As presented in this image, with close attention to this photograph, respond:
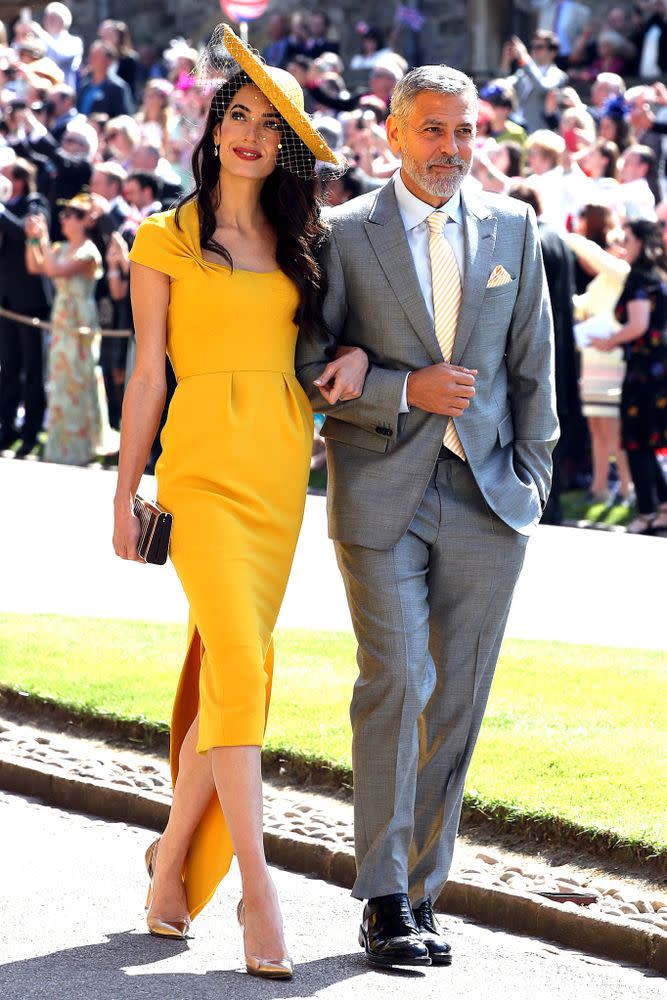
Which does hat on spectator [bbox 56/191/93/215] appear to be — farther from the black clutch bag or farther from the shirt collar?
the black clutch bag

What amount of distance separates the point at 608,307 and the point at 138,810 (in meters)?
6.66

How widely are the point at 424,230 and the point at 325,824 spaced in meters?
2.07

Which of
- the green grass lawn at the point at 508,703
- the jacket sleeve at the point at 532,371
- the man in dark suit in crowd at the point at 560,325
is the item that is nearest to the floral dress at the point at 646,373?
the man in dark suit in crowd at the point at 560,325

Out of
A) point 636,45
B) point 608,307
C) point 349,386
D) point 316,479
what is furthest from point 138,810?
point 636,45

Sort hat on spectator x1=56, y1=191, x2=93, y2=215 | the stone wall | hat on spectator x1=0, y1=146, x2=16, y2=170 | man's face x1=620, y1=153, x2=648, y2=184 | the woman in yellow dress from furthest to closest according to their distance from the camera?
the stone wall → hat on spectator x1=0, y1=146, x2=16, y2=170 → hat on spectator x1=56, y1=191, x2=93, y2=215 → man's face x1=620, y1=153, x2=648, y2=184 → the woman in yellow dress

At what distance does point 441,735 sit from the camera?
4.84m

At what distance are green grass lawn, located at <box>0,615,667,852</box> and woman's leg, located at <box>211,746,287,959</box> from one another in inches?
53.2

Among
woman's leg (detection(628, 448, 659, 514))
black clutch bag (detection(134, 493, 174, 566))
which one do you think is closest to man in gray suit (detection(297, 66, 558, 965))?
black clutch bag (detection(134, 493, 174, 566))

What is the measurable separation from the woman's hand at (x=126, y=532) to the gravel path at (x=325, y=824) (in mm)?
1383

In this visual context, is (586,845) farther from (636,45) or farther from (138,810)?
(636,45)

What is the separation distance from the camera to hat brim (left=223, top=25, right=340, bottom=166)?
186 inches

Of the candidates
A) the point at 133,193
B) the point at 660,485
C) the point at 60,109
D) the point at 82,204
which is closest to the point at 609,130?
the point at 133,193

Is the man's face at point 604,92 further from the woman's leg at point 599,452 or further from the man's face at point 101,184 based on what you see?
the woman's leg at point 599,452

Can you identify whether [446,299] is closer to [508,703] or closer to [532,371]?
[532,371]
